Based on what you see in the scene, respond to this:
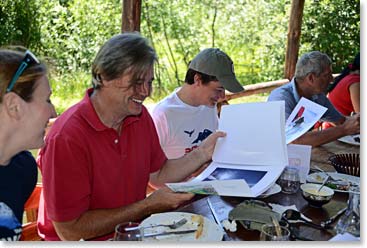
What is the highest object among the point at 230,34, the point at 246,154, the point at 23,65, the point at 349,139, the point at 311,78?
the point at 230,34

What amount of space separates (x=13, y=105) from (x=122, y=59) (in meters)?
0.39

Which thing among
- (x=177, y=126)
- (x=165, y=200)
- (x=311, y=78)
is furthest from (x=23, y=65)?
(x=311, y=78)

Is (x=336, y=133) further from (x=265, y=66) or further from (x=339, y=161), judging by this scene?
(x=265, y=66)

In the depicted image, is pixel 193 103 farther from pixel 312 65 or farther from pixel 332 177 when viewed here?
pixel 312 65

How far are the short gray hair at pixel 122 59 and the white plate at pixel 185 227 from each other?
1.41ft

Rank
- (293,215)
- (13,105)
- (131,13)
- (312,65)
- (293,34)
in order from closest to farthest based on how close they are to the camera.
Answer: (13,105)
(293,215)
(312,65)
(131,13)
(293,34)

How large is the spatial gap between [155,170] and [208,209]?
1.32 ft

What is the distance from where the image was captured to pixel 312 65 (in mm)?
2389

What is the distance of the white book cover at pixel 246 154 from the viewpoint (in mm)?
1191

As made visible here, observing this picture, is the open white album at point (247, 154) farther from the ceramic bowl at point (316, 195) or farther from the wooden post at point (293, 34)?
the wooden post at point (293, 34)

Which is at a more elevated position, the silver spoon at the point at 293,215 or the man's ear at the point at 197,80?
the man's ear at the point at 197,80

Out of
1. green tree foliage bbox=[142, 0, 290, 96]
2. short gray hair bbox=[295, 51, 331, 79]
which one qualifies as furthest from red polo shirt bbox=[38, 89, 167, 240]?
green tree foliage bbox=[142, 0, 290, 96]

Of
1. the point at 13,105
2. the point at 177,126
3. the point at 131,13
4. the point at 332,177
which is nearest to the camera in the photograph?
the point at 13,105

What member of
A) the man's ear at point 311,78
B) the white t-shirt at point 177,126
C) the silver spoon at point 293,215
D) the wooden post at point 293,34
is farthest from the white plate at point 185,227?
the wooden post at point 293,34
